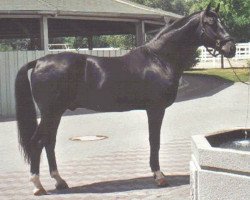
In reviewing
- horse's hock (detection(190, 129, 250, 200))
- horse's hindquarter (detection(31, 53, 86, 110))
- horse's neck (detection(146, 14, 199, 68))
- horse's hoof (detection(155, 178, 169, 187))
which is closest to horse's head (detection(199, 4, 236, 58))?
horse's neck (detection(146, 14, 199, 68))

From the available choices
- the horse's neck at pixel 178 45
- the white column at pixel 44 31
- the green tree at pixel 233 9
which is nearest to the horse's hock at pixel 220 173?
the horse's neck at pixel 178 45

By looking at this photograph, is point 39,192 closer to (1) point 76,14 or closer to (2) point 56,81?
(2) point 56,81

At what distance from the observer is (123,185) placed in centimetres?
733

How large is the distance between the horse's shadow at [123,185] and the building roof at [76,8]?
10306 millimetres

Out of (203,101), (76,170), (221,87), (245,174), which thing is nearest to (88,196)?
(76,170)

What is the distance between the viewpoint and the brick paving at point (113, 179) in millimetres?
A: 6824

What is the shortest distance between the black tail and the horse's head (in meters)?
2.45

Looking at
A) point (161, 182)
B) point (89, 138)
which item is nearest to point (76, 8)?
point (89, 138)

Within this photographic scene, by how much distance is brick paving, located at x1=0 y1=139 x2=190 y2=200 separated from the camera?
6824mm

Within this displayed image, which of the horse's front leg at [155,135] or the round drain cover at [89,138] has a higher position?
the horse's front leg at [155,135]

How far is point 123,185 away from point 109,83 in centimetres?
145

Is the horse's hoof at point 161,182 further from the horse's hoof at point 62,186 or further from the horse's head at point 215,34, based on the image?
the horse's head at point 215,34

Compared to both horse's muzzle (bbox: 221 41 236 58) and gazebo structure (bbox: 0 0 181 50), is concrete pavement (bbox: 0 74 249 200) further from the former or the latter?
gazebo structure (bbox: 0 0 181 50)

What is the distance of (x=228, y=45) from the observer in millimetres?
6988
